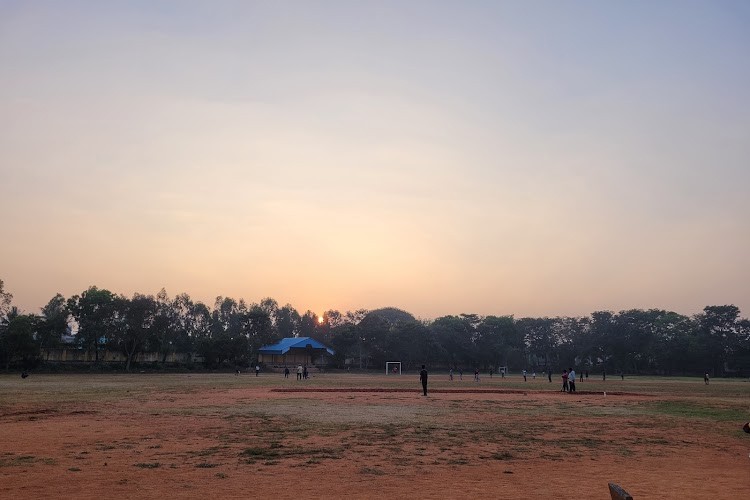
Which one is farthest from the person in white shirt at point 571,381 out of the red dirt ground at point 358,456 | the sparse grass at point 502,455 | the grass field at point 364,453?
the sparse grass at point 502,455

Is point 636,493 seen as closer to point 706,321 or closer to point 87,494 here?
point 87,494

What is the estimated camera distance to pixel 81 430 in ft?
57.4

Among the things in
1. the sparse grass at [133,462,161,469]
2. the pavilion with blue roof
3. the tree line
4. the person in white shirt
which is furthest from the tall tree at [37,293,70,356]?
the sparse grass at [133,462,161,469]

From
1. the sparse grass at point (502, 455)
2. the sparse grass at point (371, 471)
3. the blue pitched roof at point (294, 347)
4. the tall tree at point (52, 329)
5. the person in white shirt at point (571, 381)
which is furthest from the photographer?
the blue pitched roof at point (294, 347)

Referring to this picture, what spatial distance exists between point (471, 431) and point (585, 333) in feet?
363

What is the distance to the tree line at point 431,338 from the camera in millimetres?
87562

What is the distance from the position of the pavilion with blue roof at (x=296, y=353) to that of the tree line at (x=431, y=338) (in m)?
2.41

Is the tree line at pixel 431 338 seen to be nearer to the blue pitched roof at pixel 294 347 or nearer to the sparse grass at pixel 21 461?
the blue pitched roof at pixel 294 347

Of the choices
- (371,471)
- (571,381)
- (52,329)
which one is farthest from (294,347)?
(371,471)

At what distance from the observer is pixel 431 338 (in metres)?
108

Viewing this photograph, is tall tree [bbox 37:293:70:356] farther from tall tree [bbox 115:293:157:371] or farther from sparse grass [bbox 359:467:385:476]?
sparse grass [bbox 359:467:385:476]

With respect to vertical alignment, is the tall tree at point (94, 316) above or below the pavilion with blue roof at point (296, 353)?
above

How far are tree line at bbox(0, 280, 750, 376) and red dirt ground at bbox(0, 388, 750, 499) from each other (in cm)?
6947

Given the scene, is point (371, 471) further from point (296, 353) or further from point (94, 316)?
point (296, 353)
